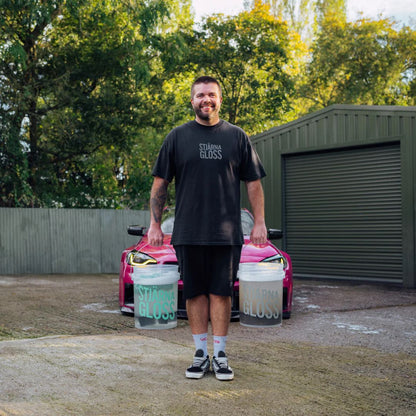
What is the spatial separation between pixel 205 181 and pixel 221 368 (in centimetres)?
127

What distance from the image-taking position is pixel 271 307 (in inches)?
211

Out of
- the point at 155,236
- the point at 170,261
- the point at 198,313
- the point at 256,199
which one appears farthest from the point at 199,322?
the point at 170,261

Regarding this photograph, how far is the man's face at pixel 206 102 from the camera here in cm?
411

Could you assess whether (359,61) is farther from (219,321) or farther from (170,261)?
(219,321)

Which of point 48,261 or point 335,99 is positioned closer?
point 48,261

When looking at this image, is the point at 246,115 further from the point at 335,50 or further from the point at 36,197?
the point at 36,197

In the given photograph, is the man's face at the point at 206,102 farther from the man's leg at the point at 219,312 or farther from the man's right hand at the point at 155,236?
the man's leg at the point at 219,312

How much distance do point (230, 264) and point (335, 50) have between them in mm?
27769

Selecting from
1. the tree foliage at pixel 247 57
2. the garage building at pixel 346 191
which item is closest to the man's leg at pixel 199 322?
the garage building at pixel 346 191

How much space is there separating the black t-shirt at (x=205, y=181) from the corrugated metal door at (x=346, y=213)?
28.7 feet

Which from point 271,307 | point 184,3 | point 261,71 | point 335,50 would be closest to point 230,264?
point 271,307

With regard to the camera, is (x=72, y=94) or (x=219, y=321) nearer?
(x=219, y=321)

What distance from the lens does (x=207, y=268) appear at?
418cm

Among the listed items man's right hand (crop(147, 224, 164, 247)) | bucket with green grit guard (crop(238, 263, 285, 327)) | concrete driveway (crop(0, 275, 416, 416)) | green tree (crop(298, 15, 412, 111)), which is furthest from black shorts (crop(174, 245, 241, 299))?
green tree (crop(298, 15, 412, 111))
